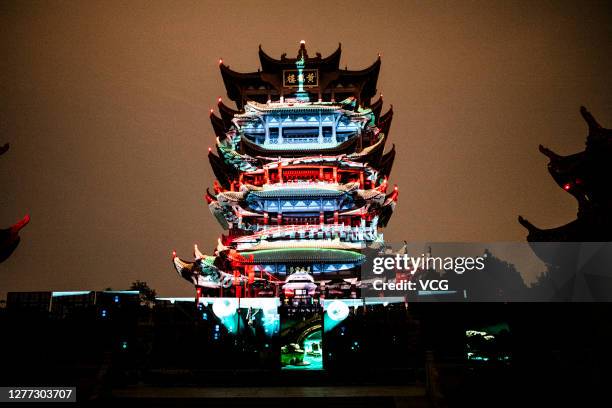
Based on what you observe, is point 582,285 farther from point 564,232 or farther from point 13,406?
point 13,406

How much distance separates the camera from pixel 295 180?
34.0m

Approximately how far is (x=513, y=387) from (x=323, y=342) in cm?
496

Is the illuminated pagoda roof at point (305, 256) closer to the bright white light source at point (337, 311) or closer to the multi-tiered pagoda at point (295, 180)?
the multi-tiered pagoda at point (295, 180)

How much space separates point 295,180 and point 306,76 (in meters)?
8.44

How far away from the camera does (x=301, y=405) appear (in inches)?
464

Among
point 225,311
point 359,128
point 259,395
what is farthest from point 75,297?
point 359,128

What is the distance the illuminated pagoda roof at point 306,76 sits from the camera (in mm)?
36844

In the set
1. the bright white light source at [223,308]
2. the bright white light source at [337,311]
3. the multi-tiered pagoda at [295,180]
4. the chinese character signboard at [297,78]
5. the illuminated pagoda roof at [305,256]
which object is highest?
the chinese character signboard at [297,78]

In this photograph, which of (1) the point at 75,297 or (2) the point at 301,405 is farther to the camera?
(1) the point at 75,297

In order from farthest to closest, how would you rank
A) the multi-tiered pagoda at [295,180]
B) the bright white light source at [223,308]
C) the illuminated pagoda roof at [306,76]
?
the illuminated pagoda roof at [306,76]
the multi-tiered pagoda at [295,180]
the bright white light source at [223,308]

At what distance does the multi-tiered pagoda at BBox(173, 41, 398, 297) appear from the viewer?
30797mm

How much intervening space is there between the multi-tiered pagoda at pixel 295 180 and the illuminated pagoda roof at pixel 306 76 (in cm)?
7

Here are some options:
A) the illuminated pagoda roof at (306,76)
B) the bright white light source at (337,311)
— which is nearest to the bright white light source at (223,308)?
the bright white light source at (337,311)

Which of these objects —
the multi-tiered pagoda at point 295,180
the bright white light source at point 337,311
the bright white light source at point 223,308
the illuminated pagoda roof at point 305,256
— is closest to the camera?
the bright white light source at point 337,311
